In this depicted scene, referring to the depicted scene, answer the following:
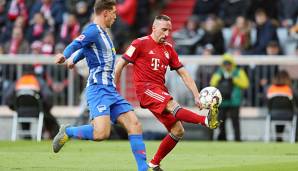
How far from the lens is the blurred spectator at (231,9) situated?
2538 cm

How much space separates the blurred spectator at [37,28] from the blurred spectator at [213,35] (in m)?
4.19

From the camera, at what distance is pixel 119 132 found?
23062 millimetres

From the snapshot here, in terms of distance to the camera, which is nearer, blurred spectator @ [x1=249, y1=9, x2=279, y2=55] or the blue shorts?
the blue shorts

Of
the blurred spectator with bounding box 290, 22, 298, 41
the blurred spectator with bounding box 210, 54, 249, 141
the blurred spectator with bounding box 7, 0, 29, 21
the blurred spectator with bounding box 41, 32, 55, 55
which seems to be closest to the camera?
the blurred spectator with bounding box 210, 54, 249, 141

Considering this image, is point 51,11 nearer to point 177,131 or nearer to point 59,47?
point 59,47

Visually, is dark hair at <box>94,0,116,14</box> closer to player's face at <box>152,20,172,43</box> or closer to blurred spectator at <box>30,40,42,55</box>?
player's face at <box>152,20,172,43</box>

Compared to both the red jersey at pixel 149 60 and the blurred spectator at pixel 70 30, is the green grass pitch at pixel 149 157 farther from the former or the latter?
the blurred spectator at pixel 70 30

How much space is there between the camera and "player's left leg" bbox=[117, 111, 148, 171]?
12664 mm

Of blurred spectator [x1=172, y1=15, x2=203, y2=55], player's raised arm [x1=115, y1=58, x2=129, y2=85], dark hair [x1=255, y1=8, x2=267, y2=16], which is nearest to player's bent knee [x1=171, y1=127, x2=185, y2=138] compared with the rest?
player's raised arm [x1=115, y1=58, x2=129, y2=85]

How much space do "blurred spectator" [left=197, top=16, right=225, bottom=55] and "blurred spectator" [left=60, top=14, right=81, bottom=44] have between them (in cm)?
315

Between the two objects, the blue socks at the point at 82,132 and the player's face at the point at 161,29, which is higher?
the player's face at the point at 161,29

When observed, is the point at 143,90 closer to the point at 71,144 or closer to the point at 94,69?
the point at 94,69

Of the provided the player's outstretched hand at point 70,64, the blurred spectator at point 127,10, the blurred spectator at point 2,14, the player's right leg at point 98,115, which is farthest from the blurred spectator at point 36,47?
the player's outstretched hand at point 70,64

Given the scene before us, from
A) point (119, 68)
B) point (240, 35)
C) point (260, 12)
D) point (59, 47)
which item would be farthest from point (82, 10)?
point (119, 68)
